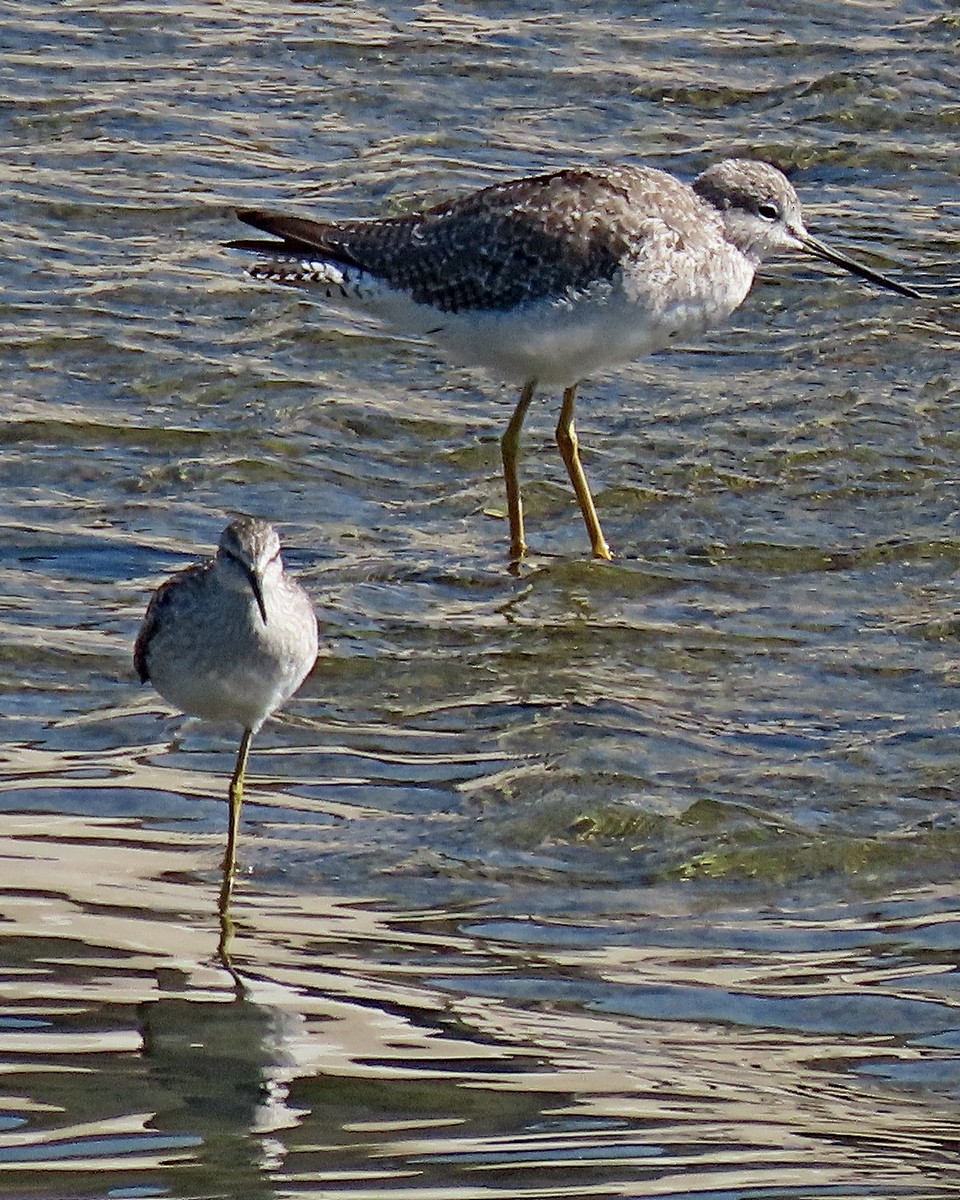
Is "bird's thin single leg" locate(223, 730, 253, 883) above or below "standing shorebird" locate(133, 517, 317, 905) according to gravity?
below

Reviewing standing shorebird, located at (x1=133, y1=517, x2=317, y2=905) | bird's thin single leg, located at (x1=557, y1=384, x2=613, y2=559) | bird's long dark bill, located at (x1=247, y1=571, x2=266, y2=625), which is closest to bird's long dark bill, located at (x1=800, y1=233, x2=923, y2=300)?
bird's thin single leg, located at (x1=557, y1=384, x2=613, y2=559)

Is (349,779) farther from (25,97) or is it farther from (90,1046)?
(25,97)

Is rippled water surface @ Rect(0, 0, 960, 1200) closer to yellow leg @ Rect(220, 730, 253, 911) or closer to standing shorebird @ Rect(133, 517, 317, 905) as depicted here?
yellow leg @ Rect(220, 730, 253, 911)

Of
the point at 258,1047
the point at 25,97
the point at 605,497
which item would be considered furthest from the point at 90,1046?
the point at 25,97

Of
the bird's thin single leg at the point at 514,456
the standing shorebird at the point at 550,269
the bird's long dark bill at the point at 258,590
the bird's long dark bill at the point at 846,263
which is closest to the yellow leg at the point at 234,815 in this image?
the bird's long dark bill at the point at 258,590

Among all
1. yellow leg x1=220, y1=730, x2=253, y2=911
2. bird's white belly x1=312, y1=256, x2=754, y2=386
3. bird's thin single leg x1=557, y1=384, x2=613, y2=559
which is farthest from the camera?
bird's thin single leg x1=557, y1=384, x2=613, y2=559

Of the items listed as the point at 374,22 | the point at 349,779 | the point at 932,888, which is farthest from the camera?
the point at 374,22

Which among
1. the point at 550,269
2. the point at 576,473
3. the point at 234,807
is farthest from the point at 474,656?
the point at 234,807

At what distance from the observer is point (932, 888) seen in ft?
20.2

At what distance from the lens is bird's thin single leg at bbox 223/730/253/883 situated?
19.9 ft

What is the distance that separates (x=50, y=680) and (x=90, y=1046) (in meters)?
2.39

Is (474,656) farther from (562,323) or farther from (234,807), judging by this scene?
(234,807)

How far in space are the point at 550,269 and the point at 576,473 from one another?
76cm

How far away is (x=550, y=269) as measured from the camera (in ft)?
27.9
